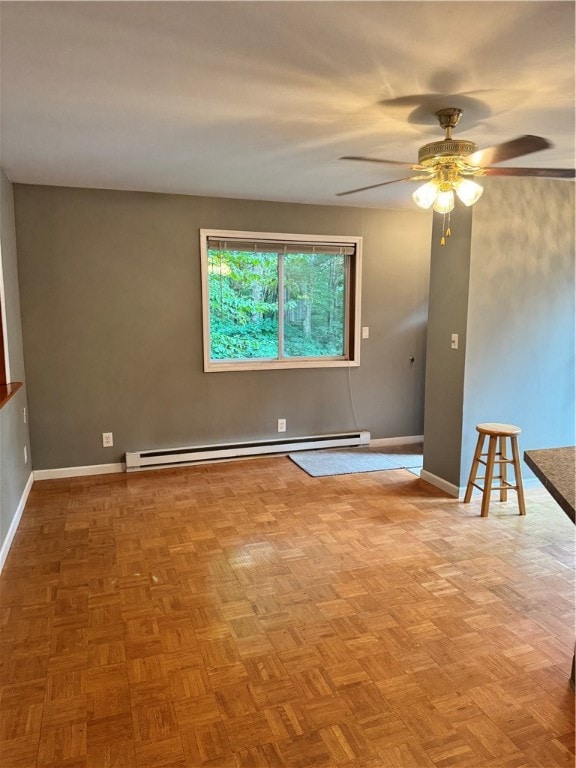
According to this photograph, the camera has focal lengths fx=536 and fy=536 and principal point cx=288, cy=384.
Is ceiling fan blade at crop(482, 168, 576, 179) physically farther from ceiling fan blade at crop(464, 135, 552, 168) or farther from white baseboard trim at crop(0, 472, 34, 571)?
white baseboard trim at crop(0, 472, 34, 571)

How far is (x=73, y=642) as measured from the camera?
2.15 m

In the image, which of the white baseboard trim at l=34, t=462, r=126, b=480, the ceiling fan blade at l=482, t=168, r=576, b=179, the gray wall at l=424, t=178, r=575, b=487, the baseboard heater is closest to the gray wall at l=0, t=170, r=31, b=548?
the white baseboard trim at l=34, t=462, r=126, b=480

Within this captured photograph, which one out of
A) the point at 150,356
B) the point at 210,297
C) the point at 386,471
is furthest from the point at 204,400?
the point at 386,471

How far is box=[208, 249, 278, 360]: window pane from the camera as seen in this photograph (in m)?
4.45

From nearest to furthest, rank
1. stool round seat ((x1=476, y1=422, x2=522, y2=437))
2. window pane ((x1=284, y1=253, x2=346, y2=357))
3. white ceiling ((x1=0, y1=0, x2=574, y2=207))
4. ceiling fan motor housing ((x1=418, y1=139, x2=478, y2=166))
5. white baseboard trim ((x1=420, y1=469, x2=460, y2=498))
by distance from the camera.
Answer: white ceiling ((x1=0, y1=0, x2=574, y2=207)), ceiling fan motor housing ((x1=418, y1=139, x2=478, y2=166)), stool round seat ((x1=476, y1=422, x2=522, y2=437)), white baseboard trim ((x1=420, y1=469, x2=460, y2=498)), window pane ((x1=284, y1=253, x2=346, y2=357))

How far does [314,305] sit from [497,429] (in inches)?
80.1

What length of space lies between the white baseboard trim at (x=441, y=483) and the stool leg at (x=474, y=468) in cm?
11

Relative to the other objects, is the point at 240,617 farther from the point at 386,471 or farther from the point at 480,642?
the point at 386,471

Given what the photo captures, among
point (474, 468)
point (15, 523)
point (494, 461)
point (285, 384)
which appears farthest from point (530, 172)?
point (15, 523)

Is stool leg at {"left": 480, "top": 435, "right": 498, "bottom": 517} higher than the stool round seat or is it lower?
lower

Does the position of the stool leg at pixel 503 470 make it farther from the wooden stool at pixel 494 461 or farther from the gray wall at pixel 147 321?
the gray wall at pixel 147 321

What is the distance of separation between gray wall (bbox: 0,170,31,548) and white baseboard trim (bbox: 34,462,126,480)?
18cm

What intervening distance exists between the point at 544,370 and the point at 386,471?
4.61 ft

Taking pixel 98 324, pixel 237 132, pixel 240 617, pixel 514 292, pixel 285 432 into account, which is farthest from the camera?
pixel 285 432
